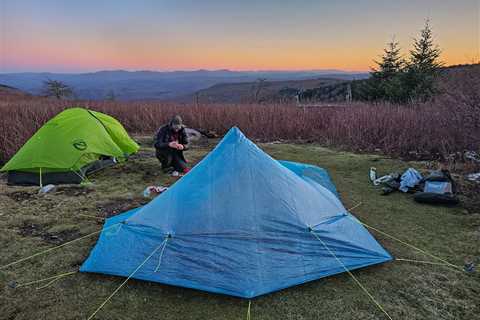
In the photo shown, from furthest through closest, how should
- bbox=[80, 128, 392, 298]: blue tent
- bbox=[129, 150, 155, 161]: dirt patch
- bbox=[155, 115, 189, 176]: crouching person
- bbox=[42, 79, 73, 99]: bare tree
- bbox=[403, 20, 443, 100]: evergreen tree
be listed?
bbox=[42, 79, 73, 99]: bare tree < bbox=[403, 20, 443, 100]: evergreen tree < bbox=[129, 150, 155, 161]: dirt patch < bbox=[155, 115, 189, 176]: crouching person < bbox=[80, 128, 392, 298]: blue tent

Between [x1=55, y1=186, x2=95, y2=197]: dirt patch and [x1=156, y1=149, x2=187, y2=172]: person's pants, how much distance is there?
1.33m

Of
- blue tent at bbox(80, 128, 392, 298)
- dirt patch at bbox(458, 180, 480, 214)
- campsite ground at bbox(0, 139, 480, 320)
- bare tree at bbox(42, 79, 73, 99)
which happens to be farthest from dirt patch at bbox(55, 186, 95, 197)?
bare tree at bbox(42, 79, 73, 99)

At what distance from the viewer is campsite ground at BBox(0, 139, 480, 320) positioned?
2326 mm

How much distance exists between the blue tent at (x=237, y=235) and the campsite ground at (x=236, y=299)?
0.35 feet

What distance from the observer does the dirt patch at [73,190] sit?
4.86 meters

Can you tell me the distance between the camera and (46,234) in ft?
11.9

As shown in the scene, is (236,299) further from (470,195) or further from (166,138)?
(166,138)

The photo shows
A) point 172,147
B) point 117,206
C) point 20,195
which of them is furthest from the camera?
point 172,147

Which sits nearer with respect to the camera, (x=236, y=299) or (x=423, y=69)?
(x=236, y=299)

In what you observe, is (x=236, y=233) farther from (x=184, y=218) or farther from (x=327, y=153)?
(x=327, y=153)

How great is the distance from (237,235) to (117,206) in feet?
7.66

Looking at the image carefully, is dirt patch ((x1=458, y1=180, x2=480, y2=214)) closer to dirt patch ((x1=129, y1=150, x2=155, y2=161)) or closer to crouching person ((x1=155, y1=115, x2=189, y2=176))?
crouching person ((x1=155, y1=115, x2=189, y2=176))

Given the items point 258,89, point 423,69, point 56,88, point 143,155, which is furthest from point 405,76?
point 56,88

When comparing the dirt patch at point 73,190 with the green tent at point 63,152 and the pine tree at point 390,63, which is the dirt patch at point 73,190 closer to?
the green tent at point 63,152
